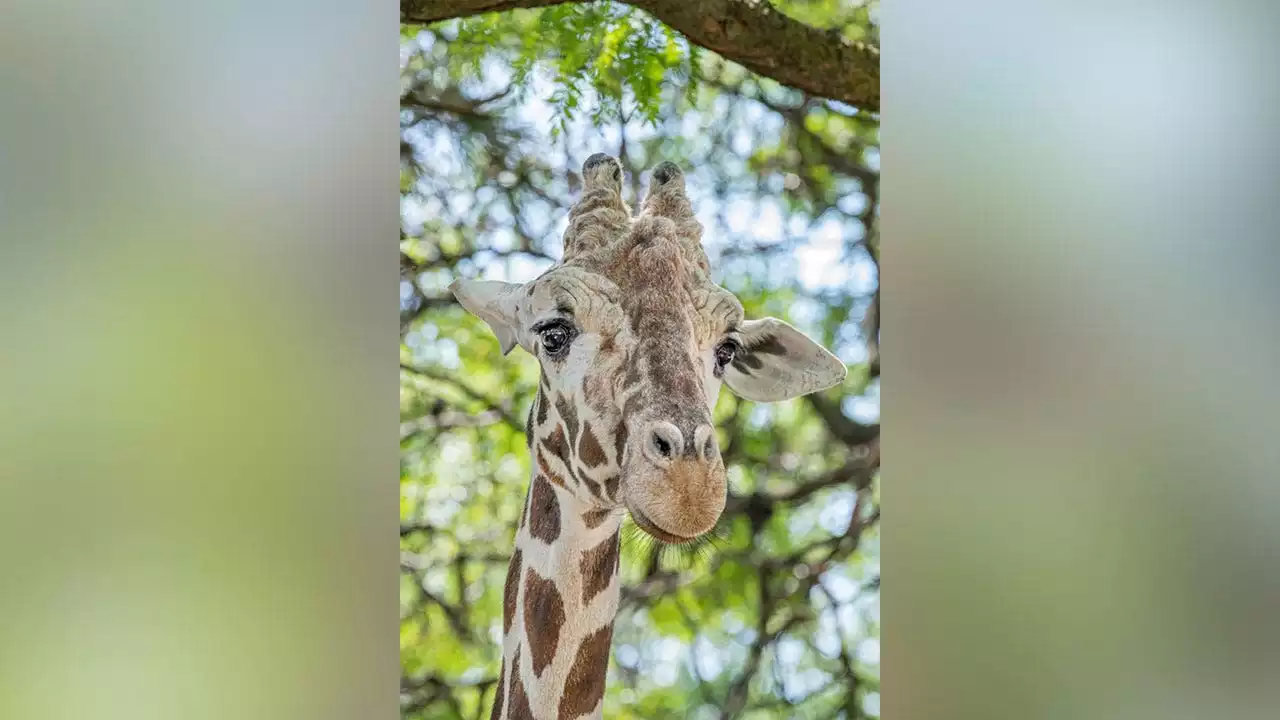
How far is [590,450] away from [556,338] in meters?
0.21

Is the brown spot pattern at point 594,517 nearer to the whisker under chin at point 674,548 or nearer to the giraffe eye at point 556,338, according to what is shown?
the whisker under chin at point 674,548

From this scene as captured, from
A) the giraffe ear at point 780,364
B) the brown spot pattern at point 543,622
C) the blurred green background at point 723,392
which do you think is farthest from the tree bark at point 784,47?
the brown spot pattern at point 543,622

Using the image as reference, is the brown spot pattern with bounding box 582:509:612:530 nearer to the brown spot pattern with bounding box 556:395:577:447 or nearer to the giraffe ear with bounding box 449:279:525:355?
the brown spot pattern with bounding box 556:395:577:447

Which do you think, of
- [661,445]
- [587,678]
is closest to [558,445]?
[661,445]

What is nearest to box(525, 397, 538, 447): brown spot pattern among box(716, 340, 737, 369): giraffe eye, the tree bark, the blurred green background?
the blurred green background

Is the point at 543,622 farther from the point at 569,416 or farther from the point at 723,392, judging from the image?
the point at 723,392

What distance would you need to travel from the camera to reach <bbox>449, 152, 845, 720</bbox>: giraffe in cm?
170

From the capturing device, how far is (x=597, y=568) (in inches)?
74.5

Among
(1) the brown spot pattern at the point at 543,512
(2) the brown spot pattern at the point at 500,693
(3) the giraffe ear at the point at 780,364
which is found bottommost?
(2) the brown spot pattern at the point at 500,693

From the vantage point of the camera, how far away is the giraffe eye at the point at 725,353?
191 centimetres

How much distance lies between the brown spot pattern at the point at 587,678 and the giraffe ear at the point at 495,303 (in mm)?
556
